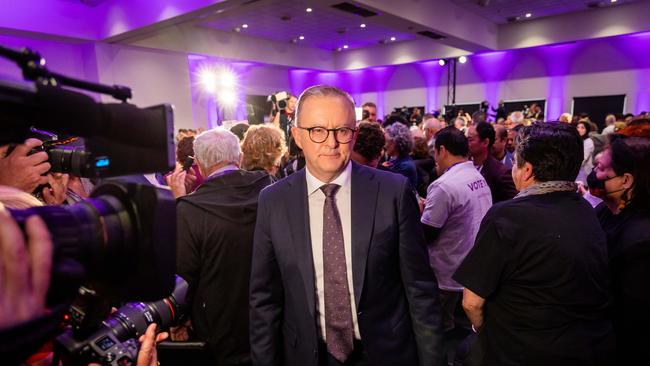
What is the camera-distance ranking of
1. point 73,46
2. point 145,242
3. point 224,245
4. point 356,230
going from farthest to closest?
point 73,46, point 224,245, point 356,230, point 145,242

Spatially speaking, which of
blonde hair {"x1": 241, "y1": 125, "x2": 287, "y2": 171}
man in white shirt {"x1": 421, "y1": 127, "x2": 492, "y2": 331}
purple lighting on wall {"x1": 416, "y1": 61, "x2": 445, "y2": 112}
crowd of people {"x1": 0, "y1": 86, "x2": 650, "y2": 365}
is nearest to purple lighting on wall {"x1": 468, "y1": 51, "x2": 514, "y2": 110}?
purple lighting on wall {"x1": 416, "y1": 61, "x2": 445, "y2": 112}

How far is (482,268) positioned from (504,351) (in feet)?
1.25

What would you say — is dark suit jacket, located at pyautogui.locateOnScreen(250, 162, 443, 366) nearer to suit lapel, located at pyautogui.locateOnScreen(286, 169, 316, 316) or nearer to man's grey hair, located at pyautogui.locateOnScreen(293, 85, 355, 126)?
suit lapel, located at pyautogui.locateOnScreen(286, 169, 316, 316)

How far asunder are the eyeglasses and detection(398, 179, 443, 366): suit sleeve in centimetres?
30

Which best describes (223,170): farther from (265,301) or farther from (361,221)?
(361,221)

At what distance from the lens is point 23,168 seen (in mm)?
1115

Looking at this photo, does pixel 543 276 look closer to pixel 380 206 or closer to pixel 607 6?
pixel 380 206

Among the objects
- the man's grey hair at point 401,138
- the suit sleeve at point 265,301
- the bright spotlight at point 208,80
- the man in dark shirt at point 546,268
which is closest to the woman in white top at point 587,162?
the man's grey hair at point 401,138

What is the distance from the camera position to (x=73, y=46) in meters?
8.22

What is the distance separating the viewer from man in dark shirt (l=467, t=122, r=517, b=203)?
119 inches

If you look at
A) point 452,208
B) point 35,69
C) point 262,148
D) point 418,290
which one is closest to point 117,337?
point 35,69

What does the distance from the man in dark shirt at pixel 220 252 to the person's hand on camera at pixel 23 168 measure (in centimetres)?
70

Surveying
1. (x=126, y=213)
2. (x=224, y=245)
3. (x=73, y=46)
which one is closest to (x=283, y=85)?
(x=73, y=46)

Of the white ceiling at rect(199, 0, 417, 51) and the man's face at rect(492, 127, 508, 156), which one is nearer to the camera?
the man's face at rect(492, 127, 508, 156)
